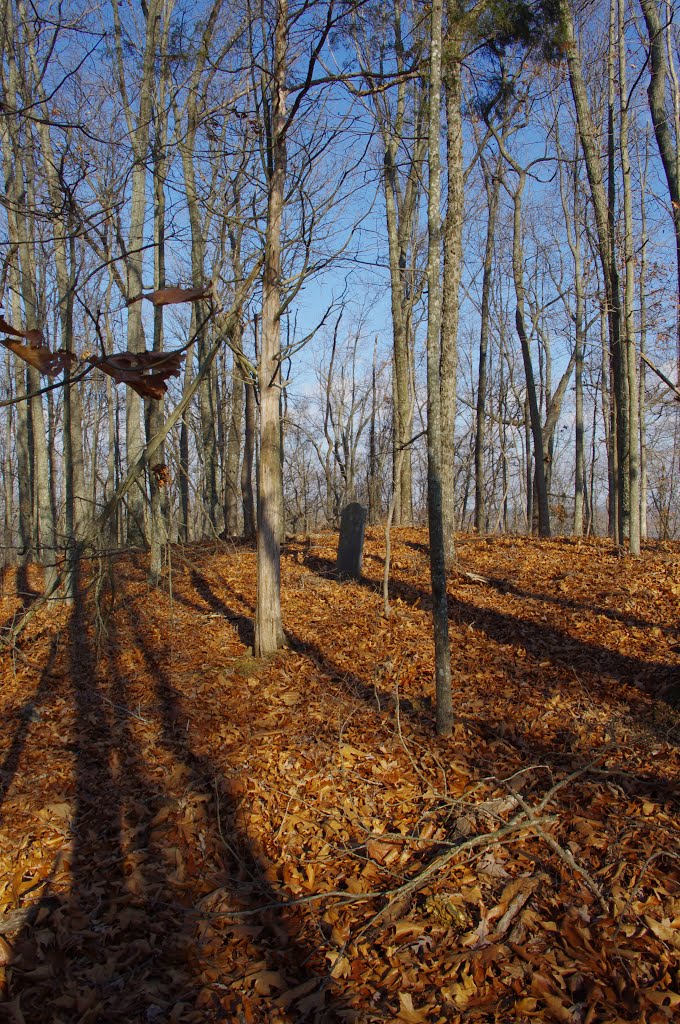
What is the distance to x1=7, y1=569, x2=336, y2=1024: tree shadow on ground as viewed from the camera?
3023mm

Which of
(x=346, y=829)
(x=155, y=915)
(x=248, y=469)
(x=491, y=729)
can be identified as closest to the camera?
(x=155, y=915)

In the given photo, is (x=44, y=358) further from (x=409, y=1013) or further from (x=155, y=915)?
(x=155, y=915)

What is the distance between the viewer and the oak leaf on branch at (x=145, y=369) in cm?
126

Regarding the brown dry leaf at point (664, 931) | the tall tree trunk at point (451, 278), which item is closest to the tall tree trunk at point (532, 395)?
the tall tree trunk at point (451, 278)

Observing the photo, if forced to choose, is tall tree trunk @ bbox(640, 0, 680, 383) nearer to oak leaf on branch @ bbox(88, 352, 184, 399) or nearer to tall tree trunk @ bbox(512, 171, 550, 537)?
oak leaf on branch @ bbox(88, 352, 184, 399)

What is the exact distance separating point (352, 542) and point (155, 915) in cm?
713

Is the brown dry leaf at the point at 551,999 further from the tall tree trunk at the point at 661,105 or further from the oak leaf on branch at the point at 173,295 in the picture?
the tall tree trunk at the point at 661,105

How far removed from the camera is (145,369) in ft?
4.21

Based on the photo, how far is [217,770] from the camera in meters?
4.88

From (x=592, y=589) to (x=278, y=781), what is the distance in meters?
5.75

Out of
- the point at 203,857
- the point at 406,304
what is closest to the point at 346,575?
the point at 203,857

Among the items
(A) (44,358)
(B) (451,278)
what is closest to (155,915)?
(A) (44,358)

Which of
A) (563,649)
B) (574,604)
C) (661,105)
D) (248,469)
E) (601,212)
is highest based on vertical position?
(601,212)

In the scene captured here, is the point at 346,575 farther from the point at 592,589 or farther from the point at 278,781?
the point at 278,781
